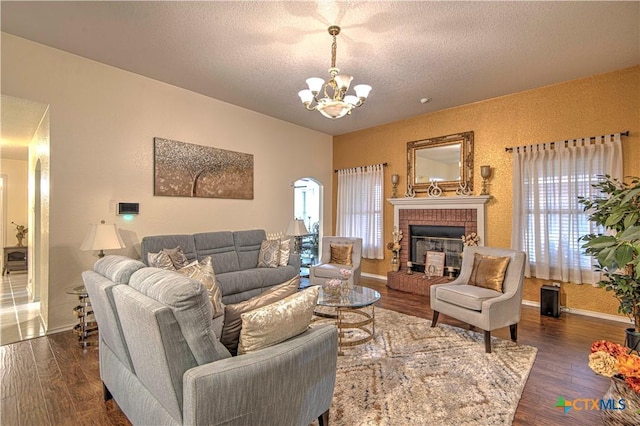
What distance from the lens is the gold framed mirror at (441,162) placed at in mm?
5297

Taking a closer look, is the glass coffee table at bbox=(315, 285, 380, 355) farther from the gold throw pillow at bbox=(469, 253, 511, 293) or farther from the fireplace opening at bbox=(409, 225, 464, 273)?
the fireplace opening at bbox=(409, 225, 464, 273)

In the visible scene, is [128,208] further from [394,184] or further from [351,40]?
[394,184]

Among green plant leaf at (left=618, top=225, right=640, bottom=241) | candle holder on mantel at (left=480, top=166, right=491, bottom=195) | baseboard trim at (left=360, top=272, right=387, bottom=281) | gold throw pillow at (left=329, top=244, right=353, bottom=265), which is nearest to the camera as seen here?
green plant leaf at (left=618, top=225, right=640, bottom=241)

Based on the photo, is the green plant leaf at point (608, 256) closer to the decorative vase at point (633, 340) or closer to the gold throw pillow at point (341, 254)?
the decorative vase at point (633, 340)

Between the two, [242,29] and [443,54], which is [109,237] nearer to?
[242,29]

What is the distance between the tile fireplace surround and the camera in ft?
16.7


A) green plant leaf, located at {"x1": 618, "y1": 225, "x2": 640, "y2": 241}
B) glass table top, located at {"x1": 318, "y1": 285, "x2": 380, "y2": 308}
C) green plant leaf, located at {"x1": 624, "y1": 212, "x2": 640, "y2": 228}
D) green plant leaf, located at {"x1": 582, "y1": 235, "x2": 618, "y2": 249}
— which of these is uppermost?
green plant leaf, located at {"x1": 624, "y1": 212, "x2": 640, "y2": 228}

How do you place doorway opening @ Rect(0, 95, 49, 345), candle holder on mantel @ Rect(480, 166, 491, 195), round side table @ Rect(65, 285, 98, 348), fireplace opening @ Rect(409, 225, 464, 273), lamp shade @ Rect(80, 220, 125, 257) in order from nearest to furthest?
round side table @ Rect(65, 285, 98, 348), lamp shade @ Rect(80, 220, 125, 257), doorway opening @ Rect(0, 95, 49, 345), candle holder on mantel @ Rect(480, 166, 491, 195), fireplace opening @ Rect(409, 225, 464, 273)

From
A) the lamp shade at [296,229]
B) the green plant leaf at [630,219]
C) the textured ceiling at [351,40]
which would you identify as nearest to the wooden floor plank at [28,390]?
the textured ceiling at [351,40]

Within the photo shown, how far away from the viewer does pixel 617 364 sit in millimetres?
1624

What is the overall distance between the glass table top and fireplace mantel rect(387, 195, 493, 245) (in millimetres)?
2734

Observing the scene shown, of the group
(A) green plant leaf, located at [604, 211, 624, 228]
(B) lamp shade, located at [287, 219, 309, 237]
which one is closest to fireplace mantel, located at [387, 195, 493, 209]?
(B) lamp shade, located at [287, 219, 309, 237]

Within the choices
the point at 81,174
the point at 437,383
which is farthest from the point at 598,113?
the point at 81,174

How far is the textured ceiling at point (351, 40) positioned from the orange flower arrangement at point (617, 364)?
2.79 metres
